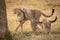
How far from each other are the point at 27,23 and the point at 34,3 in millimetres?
297

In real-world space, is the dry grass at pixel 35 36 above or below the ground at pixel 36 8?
below

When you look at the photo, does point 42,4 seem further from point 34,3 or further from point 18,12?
point 18,12

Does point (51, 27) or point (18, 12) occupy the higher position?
point (18, 12)

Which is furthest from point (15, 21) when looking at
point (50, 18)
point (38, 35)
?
point (50, 18)

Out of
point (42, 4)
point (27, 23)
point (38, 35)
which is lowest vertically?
point (38, 35)

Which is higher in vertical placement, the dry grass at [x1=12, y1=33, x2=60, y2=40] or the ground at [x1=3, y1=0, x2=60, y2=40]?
the ground at [x1=3, y1=0, x2=60, y2=40]

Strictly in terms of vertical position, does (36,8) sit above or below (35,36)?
above

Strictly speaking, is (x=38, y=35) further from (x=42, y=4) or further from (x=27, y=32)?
(x=42, y=4)

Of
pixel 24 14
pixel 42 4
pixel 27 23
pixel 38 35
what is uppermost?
pixel 42 4

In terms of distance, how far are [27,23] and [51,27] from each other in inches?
13.6

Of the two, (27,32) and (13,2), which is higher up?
(13,2)

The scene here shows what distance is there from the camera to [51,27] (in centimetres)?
184

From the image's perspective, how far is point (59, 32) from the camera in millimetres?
1841

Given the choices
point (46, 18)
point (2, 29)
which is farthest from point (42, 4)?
point (2, 29)
